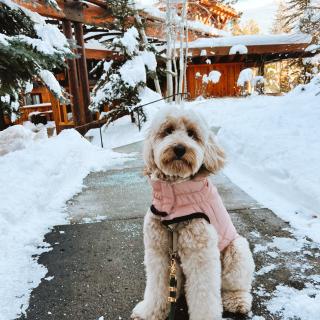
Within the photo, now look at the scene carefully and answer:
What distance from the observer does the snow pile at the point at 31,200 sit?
2.95 meters

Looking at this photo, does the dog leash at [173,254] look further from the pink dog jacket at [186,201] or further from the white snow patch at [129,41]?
the white snow patch at [129,41]

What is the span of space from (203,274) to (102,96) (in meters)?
11.3

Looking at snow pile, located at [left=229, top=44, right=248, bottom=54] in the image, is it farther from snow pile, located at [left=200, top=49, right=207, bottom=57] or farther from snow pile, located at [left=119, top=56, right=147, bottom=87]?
snow pile, located at [left=119, top=56, right=147, bottom=87]

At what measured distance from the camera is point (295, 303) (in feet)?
8.43

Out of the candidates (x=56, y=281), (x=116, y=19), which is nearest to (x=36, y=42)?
(x=56, y=281)

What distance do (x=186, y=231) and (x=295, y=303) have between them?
1172 millimetres

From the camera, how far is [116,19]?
41.9ft

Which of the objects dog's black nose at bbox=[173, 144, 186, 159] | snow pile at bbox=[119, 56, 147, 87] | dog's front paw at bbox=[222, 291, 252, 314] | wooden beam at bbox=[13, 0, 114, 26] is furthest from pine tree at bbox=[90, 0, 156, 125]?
dog's black nose at bbox=[173, 144, 186, 159]

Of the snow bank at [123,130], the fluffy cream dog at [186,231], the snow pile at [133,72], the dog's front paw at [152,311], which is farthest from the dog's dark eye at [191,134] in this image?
the snow pile at [133,72]

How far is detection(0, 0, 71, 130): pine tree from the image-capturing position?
5043mm

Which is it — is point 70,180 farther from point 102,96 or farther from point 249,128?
point 102,96

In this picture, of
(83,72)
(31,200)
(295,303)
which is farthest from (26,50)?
(83,72)

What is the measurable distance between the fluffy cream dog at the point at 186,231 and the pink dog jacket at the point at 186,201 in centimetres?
4

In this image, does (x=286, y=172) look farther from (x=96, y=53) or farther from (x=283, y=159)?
(x=96, y=53)
